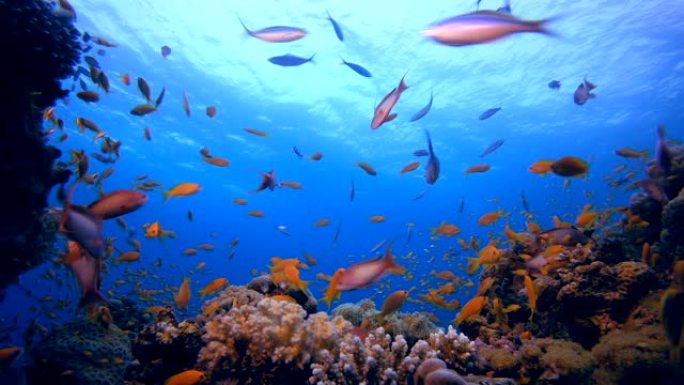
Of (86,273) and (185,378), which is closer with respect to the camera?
(86,273)

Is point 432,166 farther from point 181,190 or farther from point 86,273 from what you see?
point 181,190

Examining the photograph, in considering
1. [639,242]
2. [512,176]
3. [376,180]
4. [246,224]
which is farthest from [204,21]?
[246,224]

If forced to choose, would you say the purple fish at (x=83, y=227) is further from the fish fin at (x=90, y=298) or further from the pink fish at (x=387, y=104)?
the pink fish at (x=387, y=104)

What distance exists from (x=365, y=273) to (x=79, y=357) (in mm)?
5939

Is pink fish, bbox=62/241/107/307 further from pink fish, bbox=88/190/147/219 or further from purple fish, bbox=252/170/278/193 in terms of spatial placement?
purple fish, bbox=252/170/278/193

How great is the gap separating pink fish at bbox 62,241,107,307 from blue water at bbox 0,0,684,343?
15.2 feet

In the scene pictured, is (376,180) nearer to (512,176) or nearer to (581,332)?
(512,176)

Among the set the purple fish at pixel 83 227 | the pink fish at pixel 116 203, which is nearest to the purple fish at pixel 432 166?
the pink fish at pixel 116 203

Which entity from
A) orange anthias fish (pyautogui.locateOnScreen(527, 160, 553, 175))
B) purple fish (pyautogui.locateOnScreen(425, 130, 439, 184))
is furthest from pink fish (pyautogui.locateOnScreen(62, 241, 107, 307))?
orange anthias fish (pyautogui.locateOnScreen(527, 160, 553, 175))

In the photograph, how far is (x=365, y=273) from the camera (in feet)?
11.6

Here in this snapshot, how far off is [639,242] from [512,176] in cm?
4500

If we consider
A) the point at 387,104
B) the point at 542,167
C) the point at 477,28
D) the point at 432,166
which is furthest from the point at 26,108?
the point at 542,167

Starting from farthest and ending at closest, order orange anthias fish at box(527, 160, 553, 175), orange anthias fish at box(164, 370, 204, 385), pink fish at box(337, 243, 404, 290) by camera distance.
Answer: orange anthias fish at box(527, 160, 553, 175), orange anthias fish at box(164, 370, 204, 385), pink fish at box(337, 243, 404, 290)

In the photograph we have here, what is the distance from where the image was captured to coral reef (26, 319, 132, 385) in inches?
233
